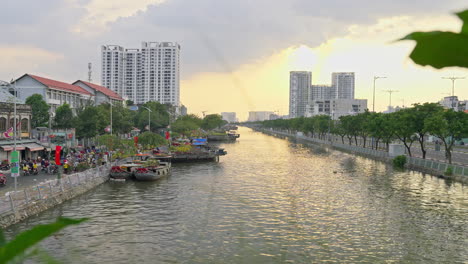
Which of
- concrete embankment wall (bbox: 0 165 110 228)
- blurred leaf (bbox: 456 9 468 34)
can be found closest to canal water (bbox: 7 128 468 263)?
concrete embankment wall (bbox: 0 165 110 228)

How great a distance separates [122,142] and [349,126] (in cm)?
5626

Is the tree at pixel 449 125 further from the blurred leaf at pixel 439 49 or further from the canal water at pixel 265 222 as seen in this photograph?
the blurred leaf at pixel 439 49

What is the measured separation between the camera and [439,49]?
6.16 feet

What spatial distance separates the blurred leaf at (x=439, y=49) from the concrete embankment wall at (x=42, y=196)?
73.4 ft

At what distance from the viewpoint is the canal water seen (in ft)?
65.8

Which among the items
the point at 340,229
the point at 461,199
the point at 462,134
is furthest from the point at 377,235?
the point at 462,134

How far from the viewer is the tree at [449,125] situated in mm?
45591

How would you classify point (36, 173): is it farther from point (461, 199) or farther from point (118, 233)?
point (461, 199)

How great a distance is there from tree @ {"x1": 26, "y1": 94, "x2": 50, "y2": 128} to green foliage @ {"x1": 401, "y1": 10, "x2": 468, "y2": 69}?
221 ft

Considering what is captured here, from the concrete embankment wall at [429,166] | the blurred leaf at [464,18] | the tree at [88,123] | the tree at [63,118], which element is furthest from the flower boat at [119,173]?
the blurred leaf at [464,18]

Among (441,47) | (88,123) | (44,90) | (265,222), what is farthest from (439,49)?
(44,90)

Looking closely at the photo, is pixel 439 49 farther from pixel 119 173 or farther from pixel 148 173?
pixel 119 173

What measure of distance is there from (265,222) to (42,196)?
628 inches

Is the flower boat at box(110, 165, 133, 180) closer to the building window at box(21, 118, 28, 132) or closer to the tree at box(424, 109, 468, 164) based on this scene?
the building window at box(21, 118, 28, 132)
